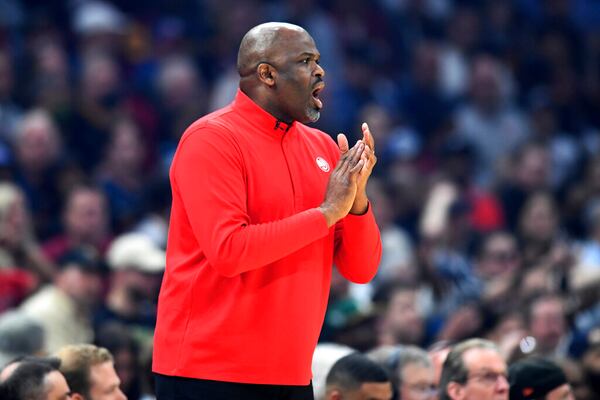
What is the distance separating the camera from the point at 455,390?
5543mm

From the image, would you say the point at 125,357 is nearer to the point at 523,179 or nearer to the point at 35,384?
the point at 35,384

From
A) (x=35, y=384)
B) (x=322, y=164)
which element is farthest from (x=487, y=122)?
(x=322, y=164)

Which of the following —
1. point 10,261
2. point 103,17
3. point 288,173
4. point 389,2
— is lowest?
point 10,261


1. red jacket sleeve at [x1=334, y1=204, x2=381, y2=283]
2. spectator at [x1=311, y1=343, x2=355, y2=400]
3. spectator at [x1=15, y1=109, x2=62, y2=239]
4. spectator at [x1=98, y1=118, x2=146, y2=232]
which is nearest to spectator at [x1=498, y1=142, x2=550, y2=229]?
spectator at [x1=98, y1=118, x2=146, y2=232]

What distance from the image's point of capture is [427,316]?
344 inches

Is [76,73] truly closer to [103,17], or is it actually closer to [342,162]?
[103,17]

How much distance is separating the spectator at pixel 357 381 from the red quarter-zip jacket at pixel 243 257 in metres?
1.47

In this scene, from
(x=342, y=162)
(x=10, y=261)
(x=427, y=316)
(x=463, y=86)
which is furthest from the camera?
(x=463, y=86)

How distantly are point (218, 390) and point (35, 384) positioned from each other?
115cm

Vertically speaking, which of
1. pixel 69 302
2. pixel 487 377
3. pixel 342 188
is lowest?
pixel 69 302

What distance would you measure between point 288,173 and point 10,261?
14.9 feet

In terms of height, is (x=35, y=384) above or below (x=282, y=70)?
below

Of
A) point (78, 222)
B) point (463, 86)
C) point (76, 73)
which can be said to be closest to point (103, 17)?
point (76, 73)

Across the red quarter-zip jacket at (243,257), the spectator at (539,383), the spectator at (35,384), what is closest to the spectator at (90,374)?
the spectator at (35,384)
